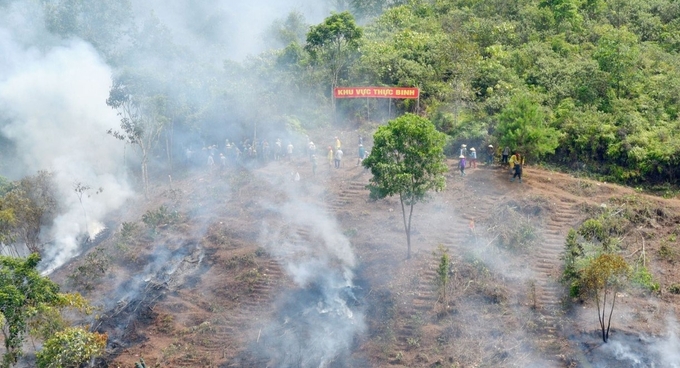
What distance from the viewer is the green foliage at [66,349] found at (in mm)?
18672

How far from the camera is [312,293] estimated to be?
24.4 metres

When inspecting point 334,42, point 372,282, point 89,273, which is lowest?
point 372,282

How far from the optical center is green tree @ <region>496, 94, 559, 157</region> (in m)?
27.3

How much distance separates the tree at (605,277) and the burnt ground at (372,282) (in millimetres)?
524

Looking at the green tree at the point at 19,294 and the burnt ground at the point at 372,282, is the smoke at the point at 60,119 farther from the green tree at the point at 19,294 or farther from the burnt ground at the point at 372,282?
the green tree at the point at 19,294

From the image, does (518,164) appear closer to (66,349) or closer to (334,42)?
(334,42)

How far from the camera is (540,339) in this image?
69.9 ft

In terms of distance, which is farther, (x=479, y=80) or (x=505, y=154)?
(x=479, y=80)

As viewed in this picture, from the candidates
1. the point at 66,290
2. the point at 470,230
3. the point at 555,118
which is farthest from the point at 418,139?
the point at 66,290

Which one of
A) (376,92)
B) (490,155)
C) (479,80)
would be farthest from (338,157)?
(479,80)

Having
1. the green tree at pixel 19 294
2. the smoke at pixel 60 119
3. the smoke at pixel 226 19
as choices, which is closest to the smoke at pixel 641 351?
the green tree at pixel 19 294

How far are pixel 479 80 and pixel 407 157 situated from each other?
14278 millimetres

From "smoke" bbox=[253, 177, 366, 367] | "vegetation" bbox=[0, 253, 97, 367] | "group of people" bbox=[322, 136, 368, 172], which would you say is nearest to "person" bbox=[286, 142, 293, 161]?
"group of people" bbox=[322, 136, 368, 172]

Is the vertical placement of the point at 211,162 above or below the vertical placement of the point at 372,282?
above
